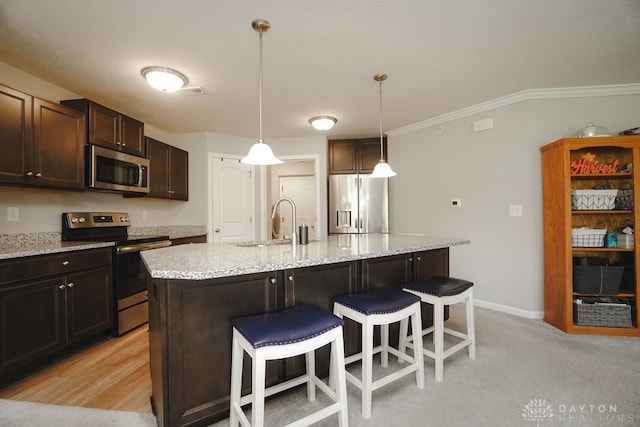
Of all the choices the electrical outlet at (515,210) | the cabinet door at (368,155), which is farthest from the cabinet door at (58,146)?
the electrical outlet at (515,210)

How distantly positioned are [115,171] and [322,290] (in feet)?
8.31

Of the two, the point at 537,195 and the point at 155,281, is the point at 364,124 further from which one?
the point at 155,281

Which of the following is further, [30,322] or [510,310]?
[510,310]

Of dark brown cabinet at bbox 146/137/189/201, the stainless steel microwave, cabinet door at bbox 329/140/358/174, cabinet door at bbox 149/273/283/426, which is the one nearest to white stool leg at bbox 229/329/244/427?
cabinet door at bbox 149/273/283/426

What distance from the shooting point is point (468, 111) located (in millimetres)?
3391

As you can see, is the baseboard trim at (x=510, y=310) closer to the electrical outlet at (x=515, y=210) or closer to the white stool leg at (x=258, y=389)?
the electrical outlet at (x=515, y=210)

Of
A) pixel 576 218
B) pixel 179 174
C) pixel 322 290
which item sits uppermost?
pixel 179 174

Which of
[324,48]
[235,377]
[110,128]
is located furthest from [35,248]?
[324,48]

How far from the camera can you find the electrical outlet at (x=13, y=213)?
2287 millimetres

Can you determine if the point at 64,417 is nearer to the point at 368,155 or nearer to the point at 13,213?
the point at 13,213

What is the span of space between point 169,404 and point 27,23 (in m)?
2.48

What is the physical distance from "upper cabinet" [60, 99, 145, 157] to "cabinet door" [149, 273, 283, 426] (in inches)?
80.6

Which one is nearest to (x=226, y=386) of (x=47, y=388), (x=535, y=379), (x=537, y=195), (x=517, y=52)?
(x=47, y=388)

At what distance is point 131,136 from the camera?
119 inches
